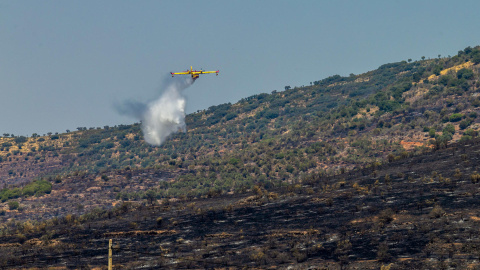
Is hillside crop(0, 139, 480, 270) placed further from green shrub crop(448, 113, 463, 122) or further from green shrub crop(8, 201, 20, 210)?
green shrub crop(448, 113, 463, 122)

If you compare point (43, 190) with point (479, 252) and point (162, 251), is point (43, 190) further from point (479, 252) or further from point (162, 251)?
point (479, 252)

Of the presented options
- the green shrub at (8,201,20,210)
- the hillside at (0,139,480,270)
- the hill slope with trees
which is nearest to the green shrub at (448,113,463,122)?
the hill slope with trees

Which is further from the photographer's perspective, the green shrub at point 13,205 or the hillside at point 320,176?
the green shrub at point 13,205

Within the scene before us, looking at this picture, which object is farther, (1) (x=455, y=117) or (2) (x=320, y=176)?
(1) (x=455, y=117)

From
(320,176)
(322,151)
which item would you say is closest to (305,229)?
(320,176)

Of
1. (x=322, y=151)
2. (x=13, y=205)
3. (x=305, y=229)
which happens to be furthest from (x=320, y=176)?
(x=13, y=205)

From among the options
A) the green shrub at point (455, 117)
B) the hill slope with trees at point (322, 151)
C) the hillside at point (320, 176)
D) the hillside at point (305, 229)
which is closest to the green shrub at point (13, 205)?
the hillside at point (320, 176)

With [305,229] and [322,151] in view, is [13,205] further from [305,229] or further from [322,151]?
[305,229]

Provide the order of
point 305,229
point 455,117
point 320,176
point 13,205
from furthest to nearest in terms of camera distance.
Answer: point 455,117
point 13,205
point 320,176
point 305,229

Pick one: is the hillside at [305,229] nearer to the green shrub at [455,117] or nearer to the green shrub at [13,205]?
the green shrub at [13,205]

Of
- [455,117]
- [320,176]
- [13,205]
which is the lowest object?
[320,176]

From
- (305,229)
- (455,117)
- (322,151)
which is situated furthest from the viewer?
(322,151)

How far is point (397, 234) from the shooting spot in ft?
202

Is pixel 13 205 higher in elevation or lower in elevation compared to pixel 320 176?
higher
